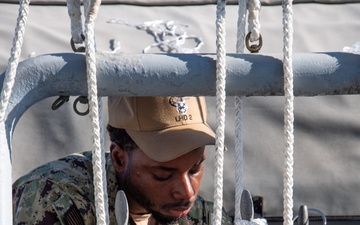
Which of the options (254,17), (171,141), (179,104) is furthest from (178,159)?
(254,17)

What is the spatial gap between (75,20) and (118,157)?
90 centimetres

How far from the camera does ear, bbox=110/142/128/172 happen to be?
2.12 meters

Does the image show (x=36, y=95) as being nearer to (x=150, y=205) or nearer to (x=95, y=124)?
(x=95, y=124)

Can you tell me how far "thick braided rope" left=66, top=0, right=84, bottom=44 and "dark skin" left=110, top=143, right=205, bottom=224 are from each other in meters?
0.80

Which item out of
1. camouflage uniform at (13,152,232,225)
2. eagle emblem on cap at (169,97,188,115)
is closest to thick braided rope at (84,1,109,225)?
camouflage uniform at (13,152,232,225)

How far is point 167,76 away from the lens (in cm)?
118

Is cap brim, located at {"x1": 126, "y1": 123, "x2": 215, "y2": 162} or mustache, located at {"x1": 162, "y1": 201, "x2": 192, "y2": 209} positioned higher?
cap brim, located at {"x1": 126, "y1": 123, "x2": 215, "y2": 162}

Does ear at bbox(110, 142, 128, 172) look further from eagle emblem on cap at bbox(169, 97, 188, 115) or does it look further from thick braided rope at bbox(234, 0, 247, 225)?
thick braided rope at bbox(234, 0, 247, 225)

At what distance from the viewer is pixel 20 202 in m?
2.00

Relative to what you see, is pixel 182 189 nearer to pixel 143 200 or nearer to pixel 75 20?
pixel 143 200

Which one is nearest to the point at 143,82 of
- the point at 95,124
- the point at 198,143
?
the point at 95,124

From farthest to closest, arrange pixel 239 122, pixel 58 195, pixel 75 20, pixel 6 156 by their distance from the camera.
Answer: pixel 58 195, pixel 239 122, pixel 75 20, pixel 6 156

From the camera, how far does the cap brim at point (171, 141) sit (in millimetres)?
2029

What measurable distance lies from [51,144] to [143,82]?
4.09 ft
